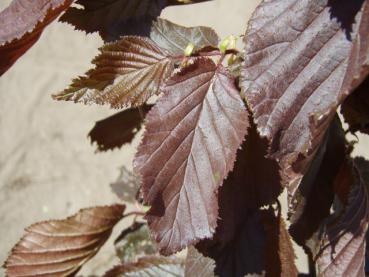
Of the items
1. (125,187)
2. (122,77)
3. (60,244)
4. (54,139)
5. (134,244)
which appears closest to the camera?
(122,77)

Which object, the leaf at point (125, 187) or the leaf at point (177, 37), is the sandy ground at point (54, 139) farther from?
the leaf at point (177, 37)

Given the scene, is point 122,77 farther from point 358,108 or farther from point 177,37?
point 358,108

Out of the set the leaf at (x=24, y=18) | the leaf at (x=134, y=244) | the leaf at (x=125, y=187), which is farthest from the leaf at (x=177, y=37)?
the leaf at (x=125, y=187)

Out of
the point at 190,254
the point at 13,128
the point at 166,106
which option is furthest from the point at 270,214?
the point at 13,128

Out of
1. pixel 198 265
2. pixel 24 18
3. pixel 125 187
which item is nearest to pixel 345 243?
pixel 198 265

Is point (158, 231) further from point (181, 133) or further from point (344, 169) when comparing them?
point (344, 169)


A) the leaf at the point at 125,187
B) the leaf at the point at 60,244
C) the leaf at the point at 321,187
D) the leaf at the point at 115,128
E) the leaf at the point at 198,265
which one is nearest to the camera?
the leaf at the point at 321,187

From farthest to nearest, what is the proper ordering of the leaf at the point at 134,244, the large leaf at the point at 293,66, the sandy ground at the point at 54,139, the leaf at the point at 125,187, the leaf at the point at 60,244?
the sandy ground at the point at 54,139
the leaf at the point at 125,187
the leaf at the point at 134,244
the leaf at the point at 60,244
the large leaf at the point at 293,66
